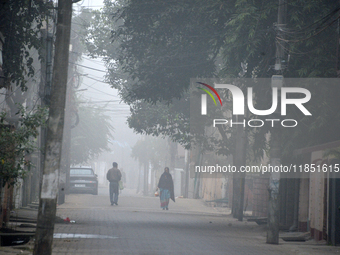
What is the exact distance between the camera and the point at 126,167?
3861 inches

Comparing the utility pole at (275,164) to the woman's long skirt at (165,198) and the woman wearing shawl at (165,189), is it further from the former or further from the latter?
the woman's long skirt at (165,198)

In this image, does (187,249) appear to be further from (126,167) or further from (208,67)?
(126,167)

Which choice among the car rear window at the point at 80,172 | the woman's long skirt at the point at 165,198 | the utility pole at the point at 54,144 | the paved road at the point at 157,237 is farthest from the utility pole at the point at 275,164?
the car rear window at the point at 80,172

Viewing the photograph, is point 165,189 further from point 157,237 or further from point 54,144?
point 54,144

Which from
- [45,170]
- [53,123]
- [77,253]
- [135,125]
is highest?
[135,125]

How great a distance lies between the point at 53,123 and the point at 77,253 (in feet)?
8.23

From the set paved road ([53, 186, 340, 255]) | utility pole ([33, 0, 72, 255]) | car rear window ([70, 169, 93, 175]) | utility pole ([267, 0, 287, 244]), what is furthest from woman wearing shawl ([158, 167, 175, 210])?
utility pole ([33, 0, 72, 255])

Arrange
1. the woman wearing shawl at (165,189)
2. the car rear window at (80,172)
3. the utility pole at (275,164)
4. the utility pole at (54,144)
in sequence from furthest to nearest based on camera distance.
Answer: the car rear window at (80,172)
the woman wearing shawl at (165,189)
the utility pole at (275,164)
the utility pole at (54,144)

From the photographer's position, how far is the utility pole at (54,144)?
359 inches

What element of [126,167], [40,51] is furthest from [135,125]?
[126,167]

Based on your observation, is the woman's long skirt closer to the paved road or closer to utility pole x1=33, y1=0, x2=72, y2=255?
the paved road

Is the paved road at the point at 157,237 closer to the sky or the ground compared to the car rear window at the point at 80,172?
closer to the ground

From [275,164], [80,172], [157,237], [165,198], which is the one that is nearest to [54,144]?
[157,237]

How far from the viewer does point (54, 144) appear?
9.34m
